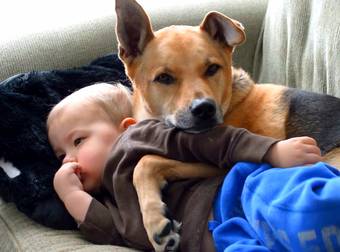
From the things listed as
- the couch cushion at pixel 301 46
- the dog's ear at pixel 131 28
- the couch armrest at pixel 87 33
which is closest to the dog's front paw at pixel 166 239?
the dog's ear at pixel 131 28

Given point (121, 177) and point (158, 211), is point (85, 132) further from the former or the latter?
point (158, 211)

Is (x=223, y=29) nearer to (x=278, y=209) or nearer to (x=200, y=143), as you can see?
(x=200, y=143)

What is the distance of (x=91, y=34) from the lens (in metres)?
2.08

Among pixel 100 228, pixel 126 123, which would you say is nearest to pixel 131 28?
pixel 126 123

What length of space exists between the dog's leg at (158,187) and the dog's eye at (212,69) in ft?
1.01

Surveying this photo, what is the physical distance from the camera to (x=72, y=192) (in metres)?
1.41

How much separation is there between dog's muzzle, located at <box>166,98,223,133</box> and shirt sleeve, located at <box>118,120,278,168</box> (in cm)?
4

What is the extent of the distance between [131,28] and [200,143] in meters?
0.49

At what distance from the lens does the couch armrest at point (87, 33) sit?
1.93 meters

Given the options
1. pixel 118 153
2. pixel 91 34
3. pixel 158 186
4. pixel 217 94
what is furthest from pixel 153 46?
pixel 91 34

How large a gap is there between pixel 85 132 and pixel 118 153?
20cm

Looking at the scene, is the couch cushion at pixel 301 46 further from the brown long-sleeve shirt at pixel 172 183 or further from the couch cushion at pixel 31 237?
the couch cushion at pixel 31 237

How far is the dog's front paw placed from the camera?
3.91ft

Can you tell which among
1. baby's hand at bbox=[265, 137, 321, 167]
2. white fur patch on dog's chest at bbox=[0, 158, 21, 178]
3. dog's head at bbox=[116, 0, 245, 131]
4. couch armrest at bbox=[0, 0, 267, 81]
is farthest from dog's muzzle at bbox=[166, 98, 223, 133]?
couch armrest at bbox=[0, 0, 267, 81]
